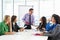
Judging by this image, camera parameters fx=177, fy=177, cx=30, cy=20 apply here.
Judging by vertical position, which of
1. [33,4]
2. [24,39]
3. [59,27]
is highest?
Answer: [33,4]

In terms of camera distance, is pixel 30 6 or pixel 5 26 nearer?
pixel 5 26

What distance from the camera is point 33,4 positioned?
31.4 feet

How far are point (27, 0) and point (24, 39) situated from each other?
618cm

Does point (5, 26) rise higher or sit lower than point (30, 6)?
lower

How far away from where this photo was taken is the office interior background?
9.43m

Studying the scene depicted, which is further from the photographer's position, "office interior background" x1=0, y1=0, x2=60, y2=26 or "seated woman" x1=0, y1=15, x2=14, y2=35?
"office interior background" x1=0, y1=0, x2=60, y2=26

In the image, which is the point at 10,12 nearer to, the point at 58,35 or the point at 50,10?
the point at 50,10

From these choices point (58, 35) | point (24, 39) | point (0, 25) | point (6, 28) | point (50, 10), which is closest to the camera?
point (58, 35)

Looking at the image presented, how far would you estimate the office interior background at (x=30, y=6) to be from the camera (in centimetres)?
943

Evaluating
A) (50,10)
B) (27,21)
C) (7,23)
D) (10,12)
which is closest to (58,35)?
(7,23)

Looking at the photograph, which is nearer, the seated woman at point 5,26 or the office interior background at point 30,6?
the seated woman at point 5,26

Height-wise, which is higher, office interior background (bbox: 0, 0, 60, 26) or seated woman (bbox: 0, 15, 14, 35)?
office interior background (bbox: 0, 0, 60, 26)

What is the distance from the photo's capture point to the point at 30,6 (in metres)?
9.62

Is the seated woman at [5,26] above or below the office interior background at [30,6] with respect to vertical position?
below
